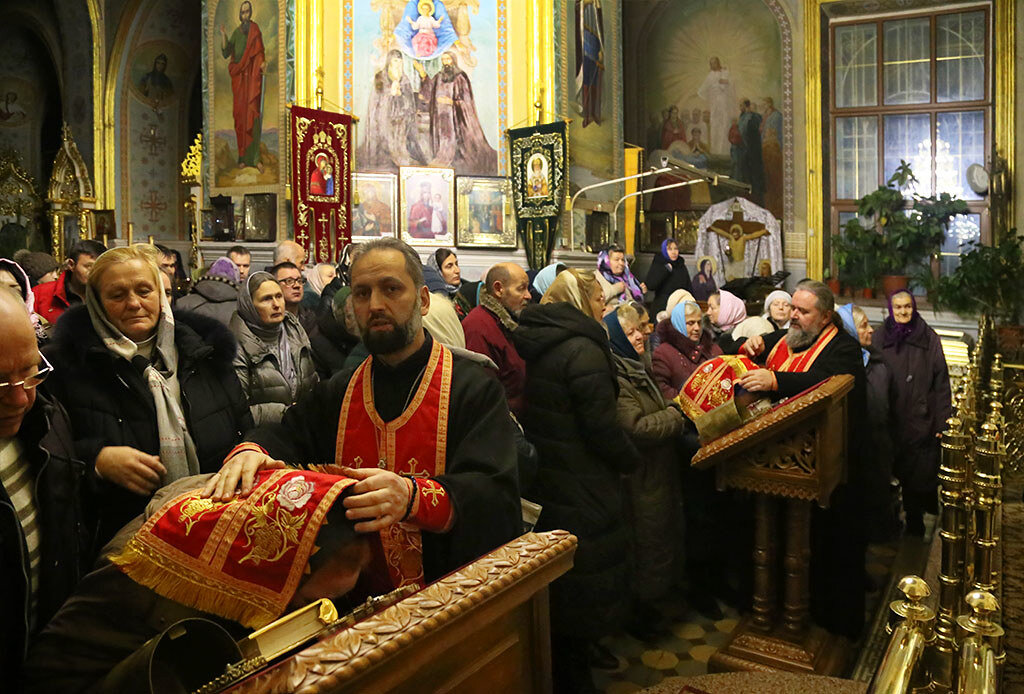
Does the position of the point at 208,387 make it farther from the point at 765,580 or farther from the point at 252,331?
the point at 765,580

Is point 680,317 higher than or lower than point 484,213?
lower

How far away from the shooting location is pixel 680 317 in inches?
194

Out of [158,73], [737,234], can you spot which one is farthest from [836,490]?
[158,73]

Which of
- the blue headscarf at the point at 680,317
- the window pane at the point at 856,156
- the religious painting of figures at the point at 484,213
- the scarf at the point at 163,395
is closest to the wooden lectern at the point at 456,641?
the scarf at the point at 163,395

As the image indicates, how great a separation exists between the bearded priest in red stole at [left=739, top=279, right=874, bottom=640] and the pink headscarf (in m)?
3.48

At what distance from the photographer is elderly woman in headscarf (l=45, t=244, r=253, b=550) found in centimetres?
231

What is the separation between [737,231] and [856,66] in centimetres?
324

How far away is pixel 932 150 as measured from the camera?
1341cm

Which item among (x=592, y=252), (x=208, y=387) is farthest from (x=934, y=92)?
(x=208, y=387)

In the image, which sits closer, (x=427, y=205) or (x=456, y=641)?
(x=456, y=641)

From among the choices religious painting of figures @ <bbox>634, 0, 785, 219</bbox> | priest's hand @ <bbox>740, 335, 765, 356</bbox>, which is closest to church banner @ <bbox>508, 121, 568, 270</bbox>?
religious painting of figures @ <bbox>634, 0, 785, 219</bbox>

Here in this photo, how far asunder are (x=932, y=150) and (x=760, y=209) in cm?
272

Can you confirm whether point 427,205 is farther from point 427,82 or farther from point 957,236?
point 957,236

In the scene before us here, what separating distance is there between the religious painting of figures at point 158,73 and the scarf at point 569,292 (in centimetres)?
1406
